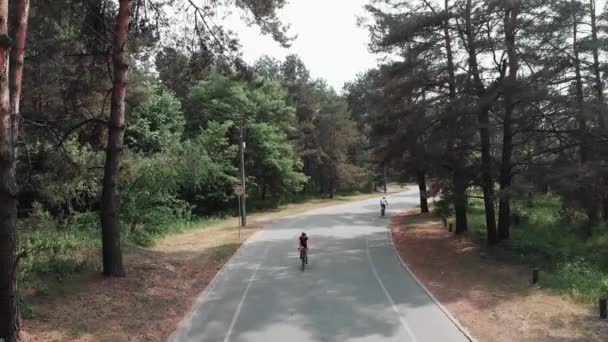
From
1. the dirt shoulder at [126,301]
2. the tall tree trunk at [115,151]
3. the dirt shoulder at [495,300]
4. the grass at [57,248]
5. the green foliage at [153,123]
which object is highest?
the green foliage at [153,123]

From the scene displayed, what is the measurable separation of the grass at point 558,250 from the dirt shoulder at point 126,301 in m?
10.3

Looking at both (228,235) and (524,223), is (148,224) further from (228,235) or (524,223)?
(524,223)

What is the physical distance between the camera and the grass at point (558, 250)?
14.2 meters

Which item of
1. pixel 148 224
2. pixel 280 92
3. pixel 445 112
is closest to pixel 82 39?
pixel 148 224

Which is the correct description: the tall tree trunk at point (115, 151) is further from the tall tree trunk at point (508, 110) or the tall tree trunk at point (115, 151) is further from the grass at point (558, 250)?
the tall tree trunk at point (508, 110)

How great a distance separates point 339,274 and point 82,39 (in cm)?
1017

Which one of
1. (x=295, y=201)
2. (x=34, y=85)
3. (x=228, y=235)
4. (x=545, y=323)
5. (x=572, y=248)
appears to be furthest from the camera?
(x=295, y=201)

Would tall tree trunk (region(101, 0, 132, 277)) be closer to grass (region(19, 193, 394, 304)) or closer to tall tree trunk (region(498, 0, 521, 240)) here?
grass (region(19, 193, 394, 304))

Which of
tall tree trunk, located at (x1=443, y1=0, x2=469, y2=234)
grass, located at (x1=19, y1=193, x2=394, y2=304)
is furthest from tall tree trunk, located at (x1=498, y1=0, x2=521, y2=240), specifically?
grass, located at (x1=19, y1=193, x2=394, y2=304)

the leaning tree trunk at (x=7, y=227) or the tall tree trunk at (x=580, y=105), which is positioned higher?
the tall tree trunk at (x=580, y=105)

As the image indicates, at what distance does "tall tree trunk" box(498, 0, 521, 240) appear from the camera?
674 inches

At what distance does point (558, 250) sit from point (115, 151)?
16.1 metres

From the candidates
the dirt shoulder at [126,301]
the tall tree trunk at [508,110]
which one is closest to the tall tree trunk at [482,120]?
the tall tree trunk at [508,110]

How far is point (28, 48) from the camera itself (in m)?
15.5
